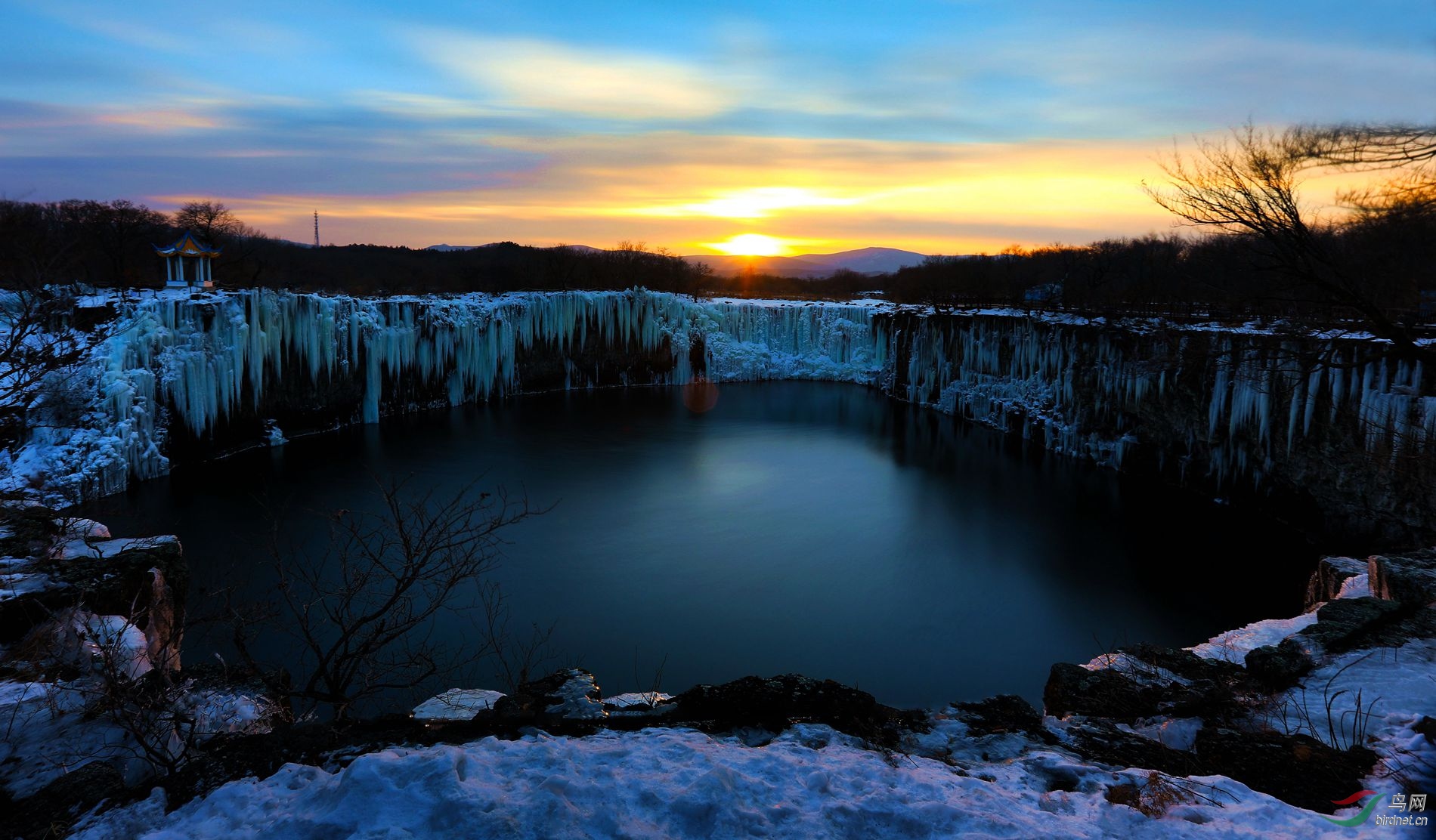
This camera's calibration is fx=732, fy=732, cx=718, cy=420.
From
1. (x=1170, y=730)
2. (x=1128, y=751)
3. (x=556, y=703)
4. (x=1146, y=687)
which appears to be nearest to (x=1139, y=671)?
(x=1146, y=687)

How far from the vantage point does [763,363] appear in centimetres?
4734

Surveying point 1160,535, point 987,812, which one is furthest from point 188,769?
point 1160,535

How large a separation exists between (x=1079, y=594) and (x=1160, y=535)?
15.1 ft

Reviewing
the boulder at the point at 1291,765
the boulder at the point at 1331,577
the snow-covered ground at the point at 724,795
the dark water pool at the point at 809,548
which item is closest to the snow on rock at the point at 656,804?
the snow-covered ground at the point at 724,795

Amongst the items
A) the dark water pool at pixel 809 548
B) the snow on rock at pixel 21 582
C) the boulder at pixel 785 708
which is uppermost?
the snow on rock at pixel 21 582

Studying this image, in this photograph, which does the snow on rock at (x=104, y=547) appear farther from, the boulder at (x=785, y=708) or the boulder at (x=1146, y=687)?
the boulder at (x=1146, y=687)

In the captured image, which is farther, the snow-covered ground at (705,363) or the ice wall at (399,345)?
the ice wall at (399,345)

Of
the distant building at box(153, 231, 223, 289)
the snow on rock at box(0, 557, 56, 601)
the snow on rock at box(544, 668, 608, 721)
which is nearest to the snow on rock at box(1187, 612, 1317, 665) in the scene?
the snow on rock at box(544, 668, 608, 721)

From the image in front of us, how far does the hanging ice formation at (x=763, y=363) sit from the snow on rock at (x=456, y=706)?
664 centimetres

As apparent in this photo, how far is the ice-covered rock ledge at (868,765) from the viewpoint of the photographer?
3.66 meters

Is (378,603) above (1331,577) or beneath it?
beneath

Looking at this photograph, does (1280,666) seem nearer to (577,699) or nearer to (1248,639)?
(1248,639)

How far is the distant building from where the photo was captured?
84.1 feet

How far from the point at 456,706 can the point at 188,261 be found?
28.5 m
